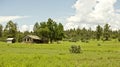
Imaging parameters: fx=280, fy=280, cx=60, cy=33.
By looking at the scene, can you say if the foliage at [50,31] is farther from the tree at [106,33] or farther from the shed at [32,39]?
the tree at [106,33]

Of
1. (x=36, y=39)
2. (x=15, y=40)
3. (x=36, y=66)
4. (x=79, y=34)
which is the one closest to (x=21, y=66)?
(x=36, y=66)

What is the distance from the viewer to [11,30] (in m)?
137

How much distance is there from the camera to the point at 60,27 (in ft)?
435

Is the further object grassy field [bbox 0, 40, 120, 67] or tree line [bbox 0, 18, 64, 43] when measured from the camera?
tree line [bbox 0, 18, 64, 43]

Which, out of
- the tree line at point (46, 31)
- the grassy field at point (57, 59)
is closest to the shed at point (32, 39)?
the tree line at point (46, 31)

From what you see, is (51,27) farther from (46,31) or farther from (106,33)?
(106,33)

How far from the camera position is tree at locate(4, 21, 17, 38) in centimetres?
13612

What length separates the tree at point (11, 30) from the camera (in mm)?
136125

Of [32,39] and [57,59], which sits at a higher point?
[32,39]

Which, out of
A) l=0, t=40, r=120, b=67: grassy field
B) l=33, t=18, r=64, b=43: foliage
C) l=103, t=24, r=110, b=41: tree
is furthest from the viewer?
l=103, t=24, r=110, b=41: tree

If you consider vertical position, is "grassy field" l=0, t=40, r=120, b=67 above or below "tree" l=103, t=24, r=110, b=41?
below

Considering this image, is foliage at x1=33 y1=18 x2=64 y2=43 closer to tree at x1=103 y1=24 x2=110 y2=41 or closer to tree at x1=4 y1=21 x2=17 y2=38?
tree at x1=4 y1=21 x2=17 y2=38

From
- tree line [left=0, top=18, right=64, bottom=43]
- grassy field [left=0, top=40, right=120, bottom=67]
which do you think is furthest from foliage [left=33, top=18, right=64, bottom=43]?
grassy field [left=0, top=40, right=120, bottom=67]

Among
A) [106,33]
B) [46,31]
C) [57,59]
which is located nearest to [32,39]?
[46,31]
